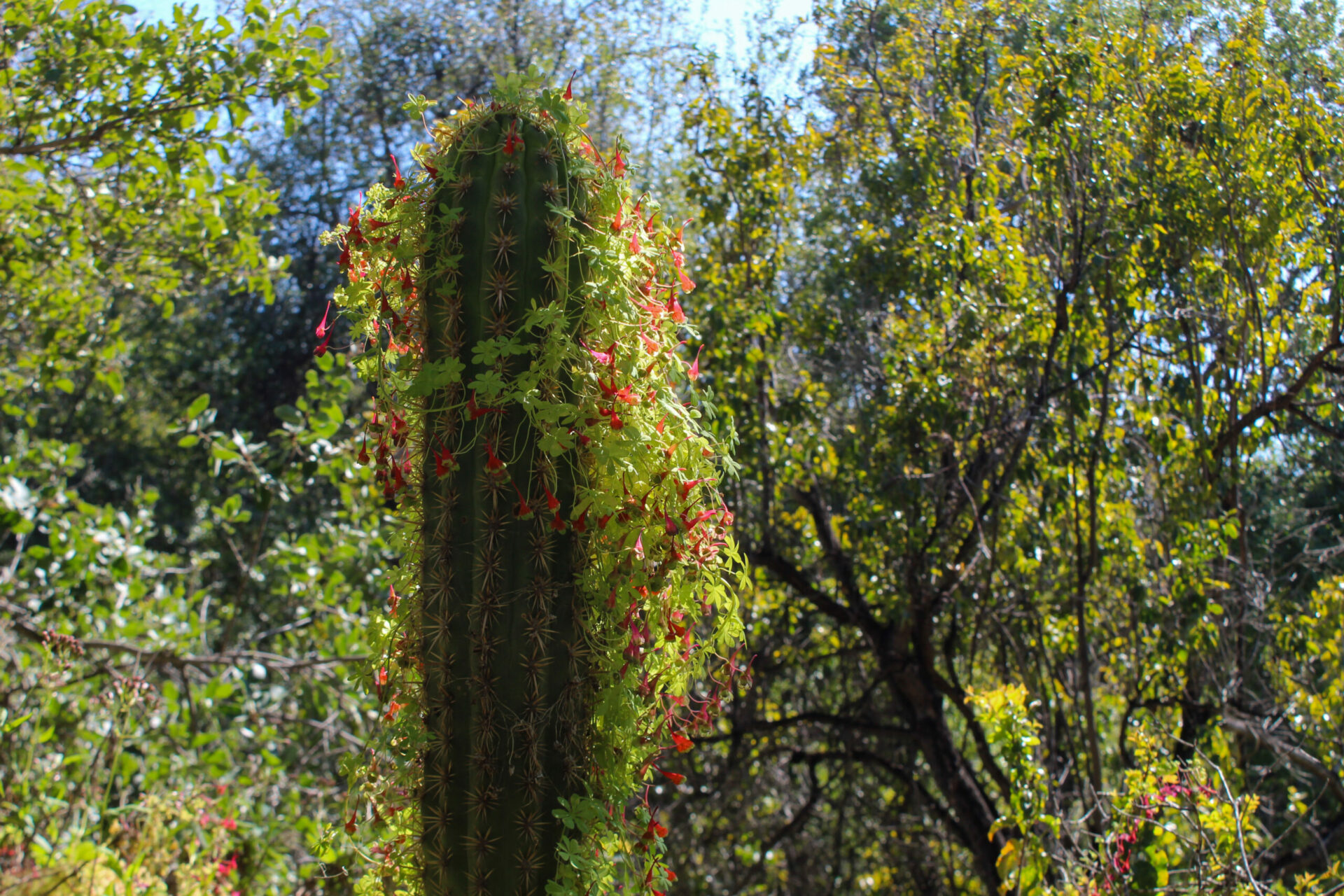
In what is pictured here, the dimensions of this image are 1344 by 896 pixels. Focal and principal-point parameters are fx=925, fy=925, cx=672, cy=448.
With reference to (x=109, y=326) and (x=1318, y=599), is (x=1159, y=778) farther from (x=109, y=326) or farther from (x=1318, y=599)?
(x=109, y=326)

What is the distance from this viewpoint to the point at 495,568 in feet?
4.43

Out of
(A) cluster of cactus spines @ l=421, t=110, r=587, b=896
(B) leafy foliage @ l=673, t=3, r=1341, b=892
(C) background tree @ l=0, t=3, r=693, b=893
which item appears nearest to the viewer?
(A) cluster of cactus spines @ l=421, t=110, r=587, b=896

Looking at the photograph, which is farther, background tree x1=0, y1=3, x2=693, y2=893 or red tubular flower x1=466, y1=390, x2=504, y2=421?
background tree x1=0, y1=3, x2=693, y2=893

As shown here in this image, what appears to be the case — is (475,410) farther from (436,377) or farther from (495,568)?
(495,568)

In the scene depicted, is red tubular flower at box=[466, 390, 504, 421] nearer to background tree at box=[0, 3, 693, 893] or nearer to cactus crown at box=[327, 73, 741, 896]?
cactus crown at box=[327, 73, 741, 896]

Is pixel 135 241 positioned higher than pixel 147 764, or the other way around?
pixel 135 241

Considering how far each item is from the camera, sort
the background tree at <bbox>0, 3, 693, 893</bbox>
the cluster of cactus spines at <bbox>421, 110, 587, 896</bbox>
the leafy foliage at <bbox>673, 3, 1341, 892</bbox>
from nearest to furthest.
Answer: the cluster of cactus spines at <bbox>421, 110, 587, 896</bbox> → the background tree at <bbox>0, 3, 693, 893</bbox> → the leafy foliage at <bbox>673, 3, 1341, 892</bbox>

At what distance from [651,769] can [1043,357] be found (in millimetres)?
2855

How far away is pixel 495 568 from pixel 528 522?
8 centimetres

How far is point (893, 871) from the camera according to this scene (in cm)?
554

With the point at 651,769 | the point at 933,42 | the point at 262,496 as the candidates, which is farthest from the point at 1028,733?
the point at 933,42

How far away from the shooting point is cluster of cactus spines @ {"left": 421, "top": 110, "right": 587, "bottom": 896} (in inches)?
52.2

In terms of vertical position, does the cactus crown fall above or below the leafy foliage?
below

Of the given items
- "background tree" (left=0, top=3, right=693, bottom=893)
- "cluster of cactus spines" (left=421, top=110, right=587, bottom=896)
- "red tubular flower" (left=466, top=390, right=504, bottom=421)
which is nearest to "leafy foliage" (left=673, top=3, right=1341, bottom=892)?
"background tree" (left=0, top=3, right=693, bottom=893)
